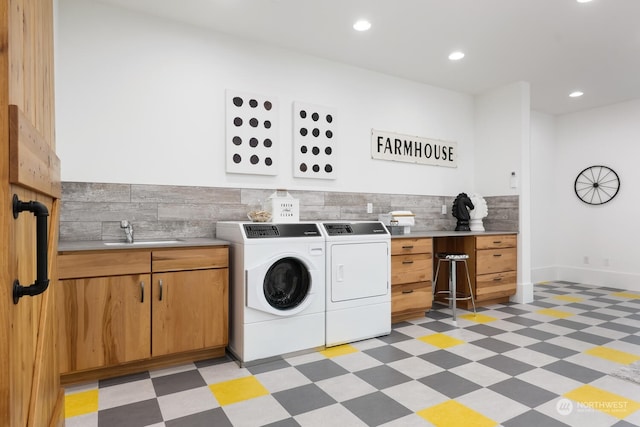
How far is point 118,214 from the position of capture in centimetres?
299

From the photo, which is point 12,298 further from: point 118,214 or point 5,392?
point 118,214

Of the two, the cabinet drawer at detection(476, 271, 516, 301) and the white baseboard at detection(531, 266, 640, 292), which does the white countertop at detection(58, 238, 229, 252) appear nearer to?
the cabinet drawer at detection(476, 271, 516, 301)

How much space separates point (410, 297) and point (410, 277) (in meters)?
0.20

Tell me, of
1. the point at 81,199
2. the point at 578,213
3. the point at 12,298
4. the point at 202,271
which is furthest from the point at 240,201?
the point at 578,213

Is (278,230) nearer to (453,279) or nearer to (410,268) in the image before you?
(410,268)

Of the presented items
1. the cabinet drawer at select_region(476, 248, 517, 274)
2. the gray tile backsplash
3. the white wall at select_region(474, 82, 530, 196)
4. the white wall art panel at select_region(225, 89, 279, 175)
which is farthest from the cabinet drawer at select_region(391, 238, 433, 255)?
the white wall at select_region(474, 82, 530, 196)

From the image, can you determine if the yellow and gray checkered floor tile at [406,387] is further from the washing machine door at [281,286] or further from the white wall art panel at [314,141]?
the white wall art panel at [314,141]

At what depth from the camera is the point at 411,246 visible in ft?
12.3

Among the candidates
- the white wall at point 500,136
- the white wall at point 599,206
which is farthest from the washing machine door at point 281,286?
the white wall at point 599,206

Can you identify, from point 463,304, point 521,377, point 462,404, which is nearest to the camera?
point 462,404

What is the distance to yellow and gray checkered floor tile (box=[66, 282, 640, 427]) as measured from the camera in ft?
6.57

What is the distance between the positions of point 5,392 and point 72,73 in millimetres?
2845

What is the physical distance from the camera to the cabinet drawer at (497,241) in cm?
428

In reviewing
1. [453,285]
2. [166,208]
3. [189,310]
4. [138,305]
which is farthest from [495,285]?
[138,305]
